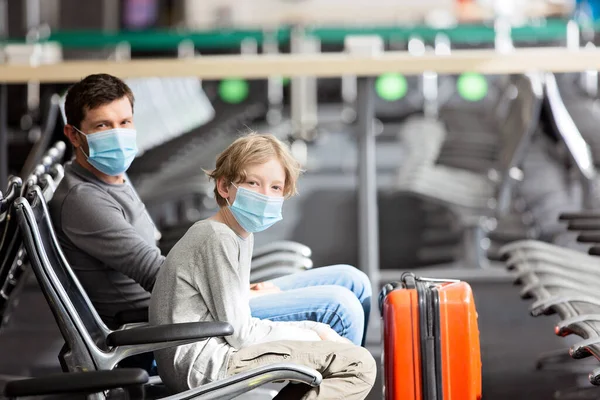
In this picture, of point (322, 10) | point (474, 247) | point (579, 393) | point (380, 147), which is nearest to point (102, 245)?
point (579, 393)

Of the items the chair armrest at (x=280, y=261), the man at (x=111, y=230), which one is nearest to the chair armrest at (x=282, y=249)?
the chair armrest at (x=280, y=261)

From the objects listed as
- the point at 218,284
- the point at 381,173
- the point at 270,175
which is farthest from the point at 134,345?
the point at 381,173

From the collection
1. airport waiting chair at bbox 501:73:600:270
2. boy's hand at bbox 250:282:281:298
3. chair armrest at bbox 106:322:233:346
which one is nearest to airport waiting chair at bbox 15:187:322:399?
chair armrest at bbox 106:322:233:346

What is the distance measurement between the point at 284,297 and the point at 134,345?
1.73 feet

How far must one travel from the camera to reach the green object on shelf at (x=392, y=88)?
11073 mm

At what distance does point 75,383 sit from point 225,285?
1.44 ft

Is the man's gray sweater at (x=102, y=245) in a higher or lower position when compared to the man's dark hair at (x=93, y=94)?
lower

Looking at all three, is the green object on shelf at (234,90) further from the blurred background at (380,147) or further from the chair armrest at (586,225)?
the chair armrest at (586,225)

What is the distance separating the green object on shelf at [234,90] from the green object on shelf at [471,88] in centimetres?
242

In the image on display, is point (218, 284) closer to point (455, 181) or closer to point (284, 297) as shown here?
point (284, 297)

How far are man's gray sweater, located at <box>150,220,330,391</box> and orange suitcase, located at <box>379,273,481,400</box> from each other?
317 millimetres

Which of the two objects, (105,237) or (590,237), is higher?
(590,237)

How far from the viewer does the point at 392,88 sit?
11.1m

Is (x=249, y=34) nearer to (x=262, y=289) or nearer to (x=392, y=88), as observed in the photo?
(x=392, y=88)
